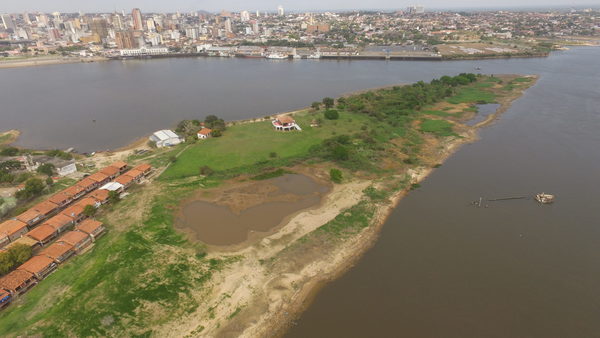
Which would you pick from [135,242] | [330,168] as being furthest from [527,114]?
[135,242]

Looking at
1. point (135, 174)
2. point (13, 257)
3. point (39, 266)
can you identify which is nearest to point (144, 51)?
point (135, 174)

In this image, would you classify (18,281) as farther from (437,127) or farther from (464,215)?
(437,127)

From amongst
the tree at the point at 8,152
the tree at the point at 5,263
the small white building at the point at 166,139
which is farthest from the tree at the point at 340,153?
the tree at the point at 8,152

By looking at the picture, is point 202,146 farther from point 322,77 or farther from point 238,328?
point 322,77

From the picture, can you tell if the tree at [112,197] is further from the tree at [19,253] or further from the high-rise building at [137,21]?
the high-rise building at [137,21]

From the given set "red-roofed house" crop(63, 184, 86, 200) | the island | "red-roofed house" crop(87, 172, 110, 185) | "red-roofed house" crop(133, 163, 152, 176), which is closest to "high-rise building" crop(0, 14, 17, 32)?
the island

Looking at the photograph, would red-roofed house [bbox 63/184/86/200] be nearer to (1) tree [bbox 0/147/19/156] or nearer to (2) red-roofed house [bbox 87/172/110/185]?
(2) red-roofed house [bbox 87/172/110/185]

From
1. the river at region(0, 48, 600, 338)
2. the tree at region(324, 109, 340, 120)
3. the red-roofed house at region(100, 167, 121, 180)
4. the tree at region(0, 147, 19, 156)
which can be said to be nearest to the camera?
the river at region(0, 48, 600, 338)
